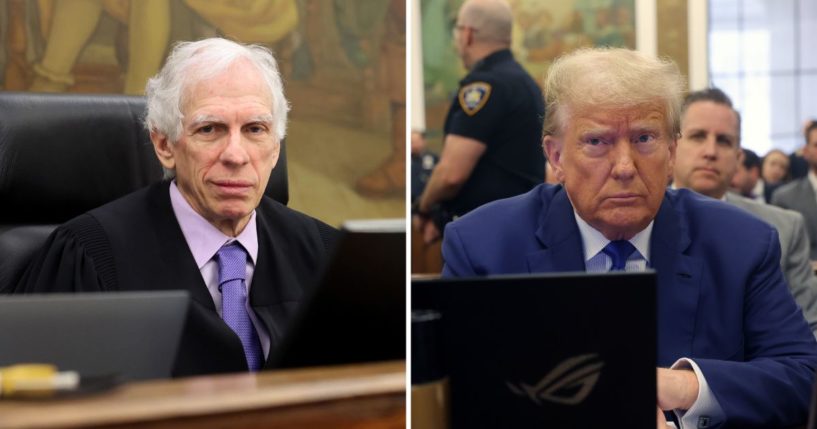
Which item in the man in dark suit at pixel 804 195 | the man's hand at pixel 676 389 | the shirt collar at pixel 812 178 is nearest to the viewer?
the man's hand at pixel 676 389

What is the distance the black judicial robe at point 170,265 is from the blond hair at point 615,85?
0.82 meters

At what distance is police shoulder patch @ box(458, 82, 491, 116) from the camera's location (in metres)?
3.44

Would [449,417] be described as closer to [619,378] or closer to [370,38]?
[619,378]

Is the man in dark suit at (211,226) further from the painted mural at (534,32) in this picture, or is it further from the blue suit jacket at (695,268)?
the painted mural at (534,32)

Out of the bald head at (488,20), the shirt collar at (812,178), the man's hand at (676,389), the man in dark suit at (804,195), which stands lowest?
the man in dark suit at (804,195)

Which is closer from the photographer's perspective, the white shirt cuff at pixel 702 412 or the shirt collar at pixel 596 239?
the white shirt cuff at pixel 702 412

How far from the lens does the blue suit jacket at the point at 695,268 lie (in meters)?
2.01

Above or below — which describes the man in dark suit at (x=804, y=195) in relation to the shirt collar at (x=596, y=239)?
below

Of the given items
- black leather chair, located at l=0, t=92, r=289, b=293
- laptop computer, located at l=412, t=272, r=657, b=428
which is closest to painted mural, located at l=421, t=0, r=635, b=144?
black leather chair, located at l=0, t=92, r=289, b=293

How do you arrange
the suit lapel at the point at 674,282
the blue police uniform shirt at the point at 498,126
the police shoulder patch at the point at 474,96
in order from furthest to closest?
the police shoulder patch at the point at 474,96
the blue police uniform shirt at the point at 498,126
the suit lapel at the point at 674,282

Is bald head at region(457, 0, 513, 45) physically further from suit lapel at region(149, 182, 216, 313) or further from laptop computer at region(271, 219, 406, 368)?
laptop computer at region(271, 219, 406, 368)

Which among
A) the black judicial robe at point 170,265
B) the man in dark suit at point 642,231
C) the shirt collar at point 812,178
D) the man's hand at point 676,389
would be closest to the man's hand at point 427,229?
the black judicial robe at point 170,265

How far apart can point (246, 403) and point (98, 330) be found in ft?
1.01

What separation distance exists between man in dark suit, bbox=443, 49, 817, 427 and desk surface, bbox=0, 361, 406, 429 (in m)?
0.70
